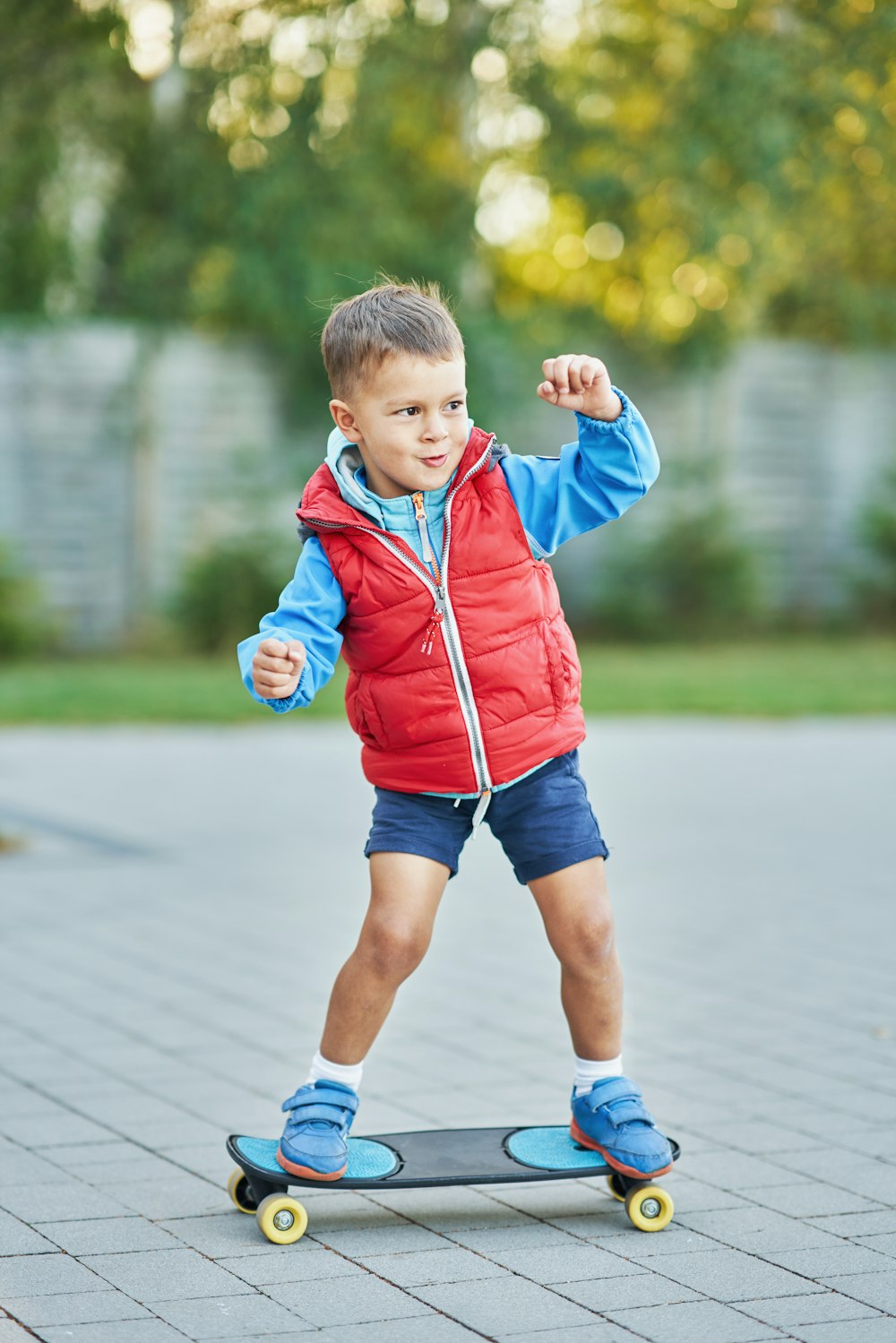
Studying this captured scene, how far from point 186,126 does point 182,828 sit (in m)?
6.66

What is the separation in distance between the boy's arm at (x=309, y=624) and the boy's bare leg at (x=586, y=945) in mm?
586

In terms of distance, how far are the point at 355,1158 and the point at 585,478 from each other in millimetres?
1344

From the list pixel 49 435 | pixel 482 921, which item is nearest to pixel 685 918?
pixel 482 921

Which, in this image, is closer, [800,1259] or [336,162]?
[800,1259]

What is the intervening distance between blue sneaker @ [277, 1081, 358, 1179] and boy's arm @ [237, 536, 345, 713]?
736 millimetres

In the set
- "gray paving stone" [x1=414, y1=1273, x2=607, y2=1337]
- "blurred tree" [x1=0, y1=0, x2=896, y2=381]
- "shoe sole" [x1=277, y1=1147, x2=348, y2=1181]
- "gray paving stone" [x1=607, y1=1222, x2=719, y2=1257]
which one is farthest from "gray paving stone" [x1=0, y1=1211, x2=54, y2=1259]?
"blurred tree" [x1=0, y1=0, x2=896, y2=381]

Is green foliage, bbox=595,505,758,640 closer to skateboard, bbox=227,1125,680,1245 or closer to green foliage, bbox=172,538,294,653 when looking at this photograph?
green foliage, bbox=172,538,294,653

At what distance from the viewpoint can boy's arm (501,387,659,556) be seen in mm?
3303

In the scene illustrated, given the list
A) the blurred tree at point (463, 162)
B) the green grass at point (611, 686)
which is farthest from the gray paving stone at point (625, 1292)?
the green grass at point (611, 686)

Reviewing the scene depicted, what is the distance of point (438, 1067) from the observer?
4500 millimetres

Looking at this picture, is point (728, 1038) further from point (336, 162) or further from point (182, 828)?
point (336, 162)

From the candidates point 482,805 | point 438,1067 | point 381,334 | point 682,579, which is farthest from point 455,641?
point 682,579

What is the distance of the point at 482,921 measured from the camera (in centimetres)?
625

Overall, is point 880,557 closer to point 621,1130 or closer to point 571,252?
point 571,252
